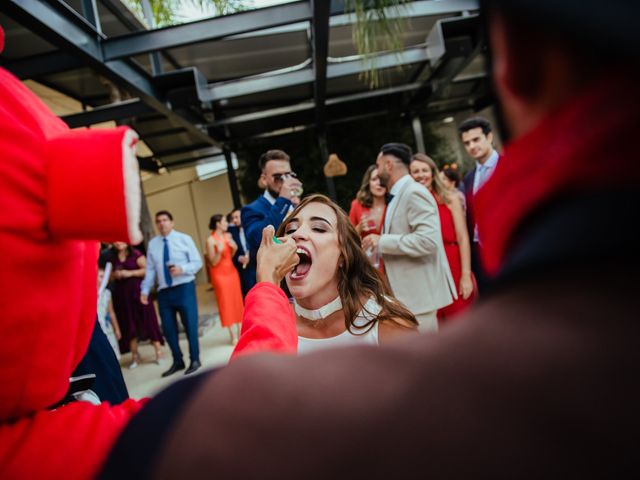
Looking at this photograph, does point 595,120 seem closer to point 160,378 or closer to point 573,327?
point 573,327

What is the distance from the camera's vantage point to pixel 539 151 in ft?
1.32

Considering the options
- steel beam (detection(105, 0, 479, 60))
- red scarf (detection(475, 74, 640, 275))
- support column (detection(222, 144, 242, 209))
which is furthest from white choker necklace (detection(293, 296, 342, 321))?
support column (detection(222, 144, 242, 209))

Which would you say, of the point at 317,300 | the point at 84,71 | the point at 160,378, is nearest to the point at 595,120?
the point at 317,300

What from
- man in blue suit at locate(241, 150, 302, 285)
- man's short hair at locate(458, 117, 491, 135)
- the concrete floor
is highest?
man's short hair at locate(458, 117, 491, 135)

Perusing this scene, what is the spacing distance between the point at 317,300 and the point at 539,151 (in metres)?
1.85

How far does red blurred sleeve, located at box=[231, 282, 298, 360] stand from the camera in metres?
0.77

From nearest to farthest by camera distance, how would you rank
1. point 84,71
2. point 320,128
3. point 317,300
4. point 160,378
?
point 317,300
point 160,378
point 84,71
point 320,128

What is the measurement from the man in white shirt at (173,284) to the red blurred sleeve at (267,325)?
4.75 metres

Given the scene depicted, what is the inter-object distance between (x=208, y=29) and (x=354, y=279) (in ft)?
11.6

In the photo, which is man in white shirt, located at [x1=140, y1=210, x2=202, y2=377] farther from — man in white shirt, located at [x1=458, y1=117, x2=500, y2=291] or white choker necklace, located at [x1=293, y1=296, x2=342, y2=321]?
white choker necklace, located at [x1=293, y1=296, x2=342, y2=321]

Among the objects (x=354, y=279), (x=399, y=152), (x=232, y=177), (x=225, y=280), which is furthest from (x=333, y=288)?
(x=232, y=177)

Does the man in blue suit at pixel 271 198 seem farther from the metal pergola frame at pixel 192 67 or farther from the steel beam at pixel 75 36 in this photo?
the steel beam at pixel 75 36

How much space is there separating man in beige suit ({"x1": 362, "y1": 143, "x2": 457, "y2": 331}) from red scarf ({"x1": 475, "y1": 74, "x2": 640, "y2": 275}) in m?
3.05

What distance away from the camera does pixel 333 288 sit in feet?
7.40
